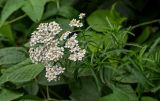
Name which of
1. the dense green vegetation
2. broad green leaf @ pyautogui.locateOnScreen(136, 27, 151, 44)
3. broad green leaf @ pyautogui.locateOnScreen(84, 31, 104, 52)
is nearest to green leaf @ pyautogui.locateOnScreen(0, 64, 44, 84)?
the dense green vegetation

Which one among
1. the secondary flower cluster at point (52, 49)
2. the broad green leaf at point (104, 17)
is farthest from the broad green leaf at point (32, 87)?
the broad green leaf at point (104, 17)

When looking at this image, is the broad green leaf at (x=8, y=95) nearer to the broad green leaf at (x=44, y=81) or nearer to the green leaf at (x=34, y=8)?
the broad green leaf at (x=44, y=81)

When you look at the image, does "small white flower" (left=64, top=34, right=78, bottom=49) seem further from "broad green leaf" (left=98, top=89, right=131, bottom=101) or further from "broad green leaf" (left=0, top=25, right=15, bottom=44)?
"broad green leaf" (left=0, top=25, right=15, bottom=44)

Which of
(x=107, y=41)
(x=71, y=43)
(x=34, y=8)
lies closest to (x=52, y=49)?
(x=71, y=43)

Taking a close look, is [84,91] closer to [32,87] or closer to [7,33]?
[32,87]

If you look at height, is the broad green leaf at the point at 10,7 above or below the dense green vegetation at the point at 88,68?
above
